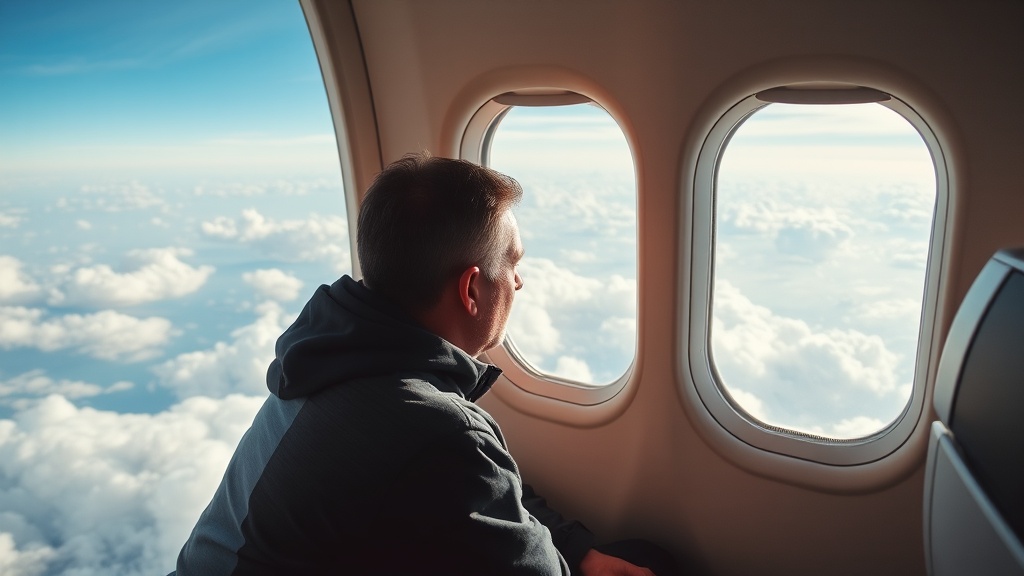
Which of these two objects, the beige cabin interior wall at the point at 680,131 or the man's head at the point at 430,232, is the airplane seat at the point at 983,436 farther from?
the man's head at the point at 430,232

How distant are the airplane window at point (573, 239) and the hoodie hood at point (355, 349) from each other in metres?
1.23

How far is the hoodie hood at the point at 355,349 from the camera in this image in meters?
1.42

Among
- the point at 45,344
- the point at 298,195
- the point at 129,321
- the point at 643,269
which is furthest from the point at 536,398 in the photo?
the point at 45,344

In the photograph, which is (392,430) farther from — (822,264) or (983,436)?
(822,264)

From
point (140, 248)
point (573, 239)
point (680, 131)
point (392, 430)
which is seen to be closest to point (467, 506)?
point (392, 430)

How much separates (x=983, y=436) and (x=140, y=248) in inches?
104

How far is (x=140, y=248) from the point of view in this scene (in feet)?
8.93

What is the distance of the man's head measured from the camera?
1571 millimetres

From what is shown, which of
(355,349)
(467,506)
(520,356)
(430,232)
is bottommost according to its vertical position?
(520,356)

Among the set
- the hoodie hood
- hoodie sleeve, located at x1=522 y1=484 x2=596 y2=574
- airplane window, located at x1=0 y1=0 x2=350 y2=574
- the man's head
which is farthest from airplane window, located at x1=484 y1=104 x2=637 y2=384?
the hoodie hood

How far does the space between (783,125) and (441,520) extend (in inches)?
64.8

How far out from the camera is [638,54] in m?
2.22

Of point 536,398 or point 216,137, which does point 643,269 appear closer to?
point 536,398

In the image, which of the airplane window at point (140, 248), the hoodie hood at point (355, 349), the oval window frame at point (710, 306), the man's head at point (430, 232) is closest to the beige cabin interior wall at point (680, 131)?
the oval window frame at point (710, 306)
